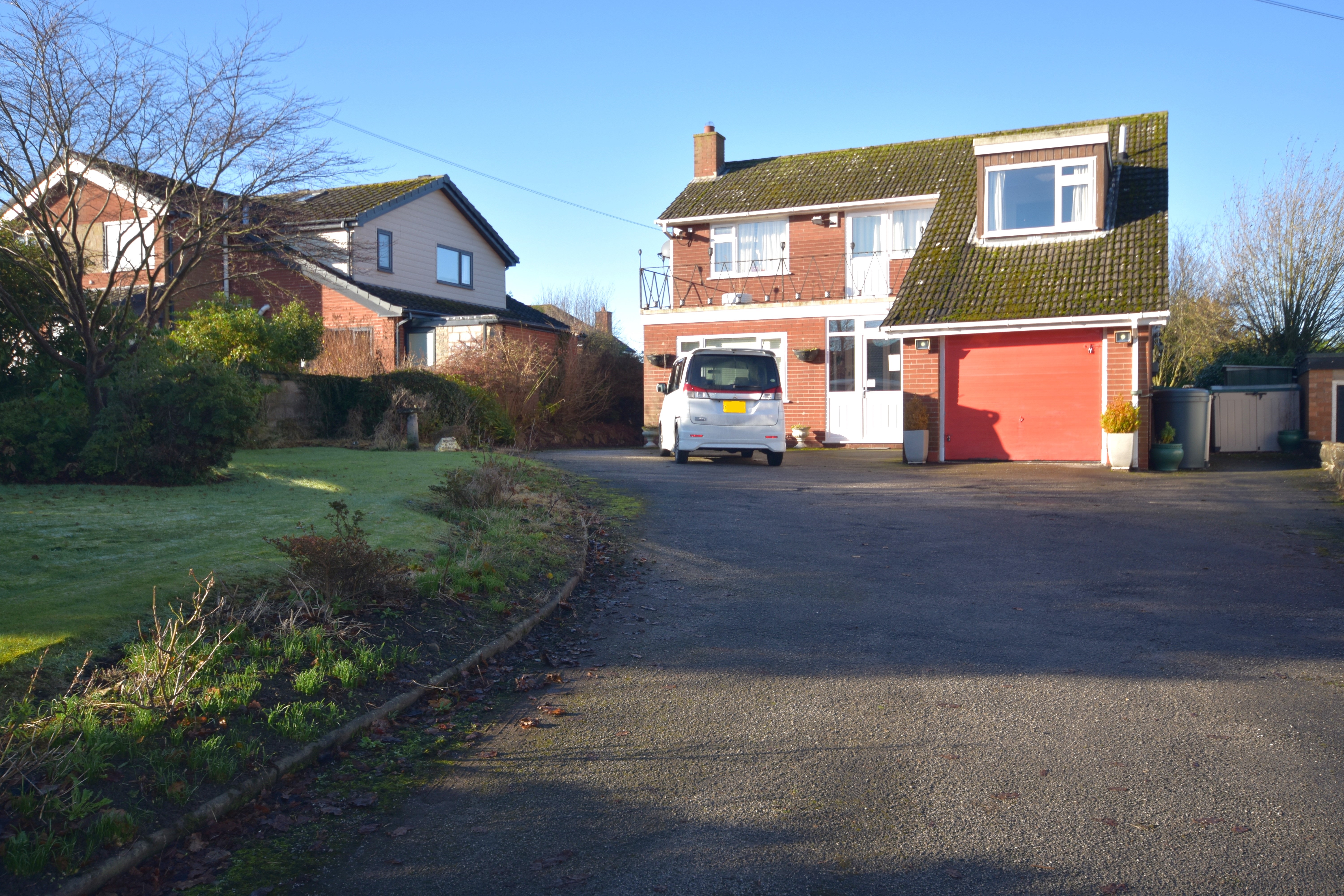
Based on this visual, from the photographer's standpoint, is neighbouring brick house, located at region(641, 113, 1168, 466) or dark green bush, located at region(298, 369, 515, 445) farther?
dark green bush, located at region(298, 369, 515, 445)

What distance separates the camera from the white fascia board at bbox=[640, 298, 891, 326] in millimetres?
23547

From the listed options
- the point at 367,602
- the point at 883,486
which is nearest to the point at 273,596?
the point at 367,602

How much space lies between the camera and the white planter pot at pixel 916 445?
1831 cm

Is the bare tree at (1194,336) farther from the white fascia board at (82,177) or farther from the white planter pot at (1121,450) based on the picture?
the white fascia board at (82,177)

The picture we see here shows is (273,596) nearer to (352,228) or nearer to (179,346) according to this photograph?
(179,346)

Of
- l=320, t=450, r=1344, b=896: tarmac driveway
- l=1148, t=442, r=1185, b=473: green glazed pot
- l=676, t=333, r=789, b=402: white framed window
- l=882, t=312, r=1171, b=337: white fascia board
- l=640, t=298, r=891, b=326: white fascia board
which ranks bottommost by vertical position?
l=320, t=450, r=1344, b=896: tarmac driveway

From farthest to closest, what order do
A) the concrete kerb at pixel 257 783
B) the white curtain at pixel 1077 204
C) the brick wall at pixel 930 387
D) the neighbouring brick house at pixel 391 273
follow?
1. the neighbouring brick house at pixel 391 273
2. the white curtain at pixel 1077 204
3. the brick wall at pixel 930 387
4. the concrete kerb at pixel 257 783

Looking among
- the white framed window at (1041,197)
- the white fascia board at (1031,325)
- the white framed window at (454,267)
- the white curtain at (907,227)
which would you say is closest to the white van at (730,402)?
the white fascia board at (1031,325)

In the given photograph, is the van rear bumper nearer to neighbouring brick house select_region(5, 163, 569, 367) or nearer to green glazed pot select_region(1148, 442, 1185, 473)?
green glazed pot select_region(1148, 442, 1185, 473)

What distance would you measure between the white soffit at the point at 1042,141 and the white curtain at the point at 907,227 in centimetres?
443

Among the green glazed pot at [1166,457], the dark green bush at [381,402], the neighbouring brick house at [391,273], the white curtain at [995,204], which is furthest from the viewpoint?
the neighbouring brick house at [391,273]

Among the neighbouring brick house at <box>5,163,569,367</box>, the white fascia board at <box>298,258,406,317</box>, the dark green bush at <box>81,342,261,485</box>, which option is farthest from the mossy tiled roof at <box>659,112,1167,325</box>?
the dark green bush at <box>81,342,261,485</box>

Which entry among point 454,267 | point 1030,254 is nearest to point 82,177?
point 1030,254

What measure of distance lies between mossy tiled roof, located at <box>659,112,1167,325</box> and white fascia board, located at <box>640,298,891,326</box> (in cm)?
262
